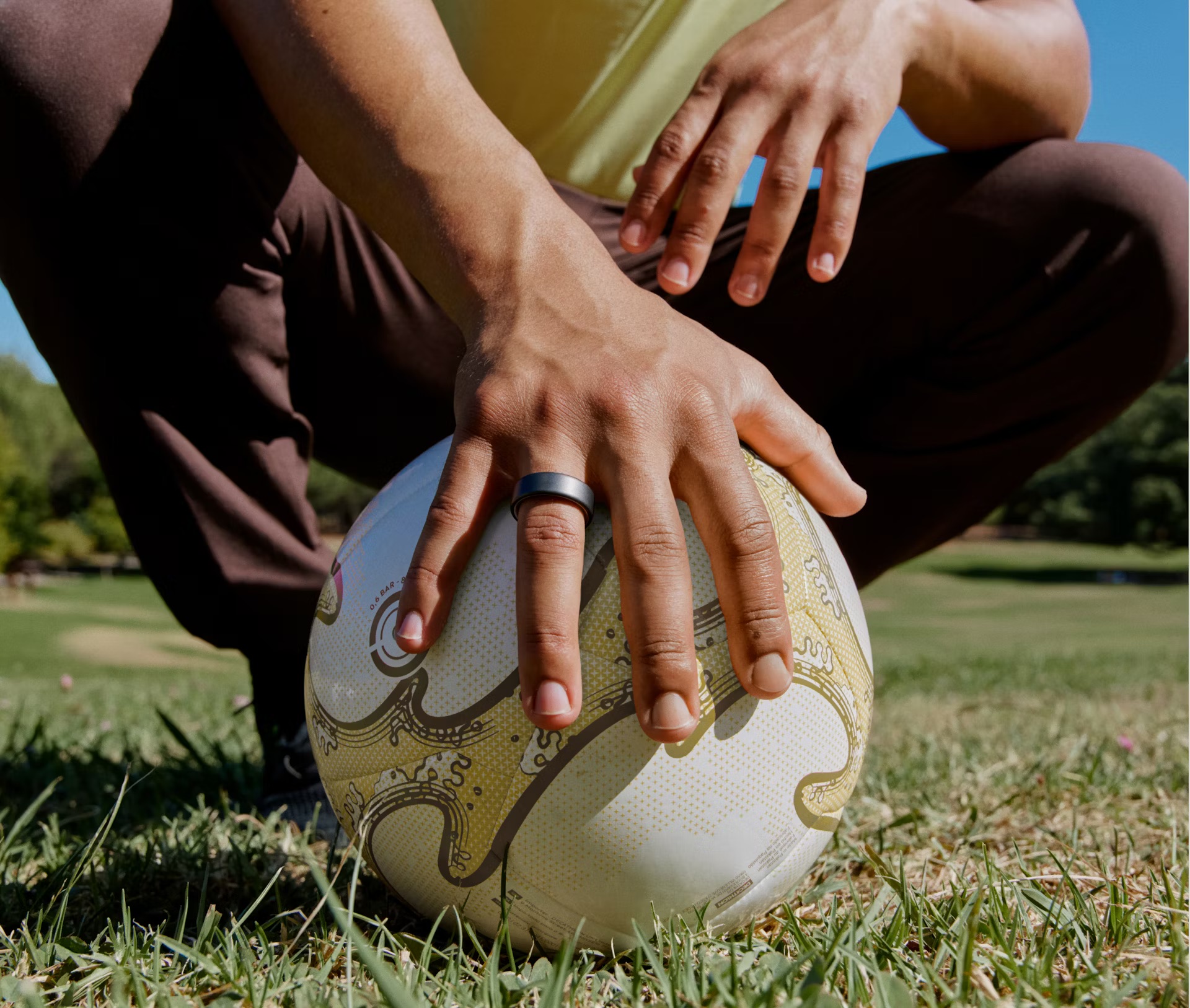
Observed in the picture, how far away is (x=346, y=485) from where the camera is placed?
52125 millimetres

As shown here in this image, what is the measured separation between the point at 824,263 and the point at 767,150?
0.72 ft

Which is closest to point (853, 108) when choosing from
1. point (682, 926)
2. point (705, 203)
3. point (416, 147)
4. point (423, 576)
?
point (705, 203)

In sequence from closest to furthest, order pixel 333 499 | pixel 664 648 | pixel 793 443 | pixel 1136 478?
pixel 664 648, pixel 793 443, pixel 1136 478, pixel 333 499

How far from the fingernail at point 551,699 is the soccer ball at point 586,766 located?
0.08m

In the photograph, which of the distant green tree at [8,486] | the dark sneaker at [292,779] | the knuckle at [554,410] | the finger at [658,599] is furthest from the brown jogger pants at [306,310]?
the distant green tree at [8,486]

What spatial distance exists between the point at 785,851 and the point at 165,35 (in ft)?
6.19

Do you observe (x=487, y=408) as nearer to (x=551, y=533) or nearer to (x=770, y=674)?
(x=551, y=533)

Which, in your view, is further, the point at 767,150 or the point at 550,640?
the point at 767,150

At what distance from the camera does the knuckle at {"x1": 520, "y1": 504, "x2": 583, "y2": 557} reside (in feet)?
3.99

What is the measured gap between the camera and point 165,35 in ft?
6.46

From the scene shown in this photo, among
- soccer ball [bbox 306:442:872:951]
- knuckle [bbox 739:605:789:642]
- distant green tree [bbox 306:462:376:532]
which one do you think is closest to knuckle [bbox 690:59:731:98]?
soccer ball [bbox 306:442:872:951]

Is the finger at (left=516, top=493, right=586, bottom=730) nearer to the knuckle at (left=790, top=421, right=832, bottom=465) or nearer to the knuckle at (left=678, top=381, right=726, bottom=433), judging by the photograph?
the knuckle at (left=678, top=381, right=726, bottom=433)

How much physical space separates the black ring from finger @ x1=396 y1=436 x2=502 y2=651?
0.07 m

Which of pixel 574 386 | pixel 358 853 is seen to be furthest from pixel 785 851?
pixel 574 386
